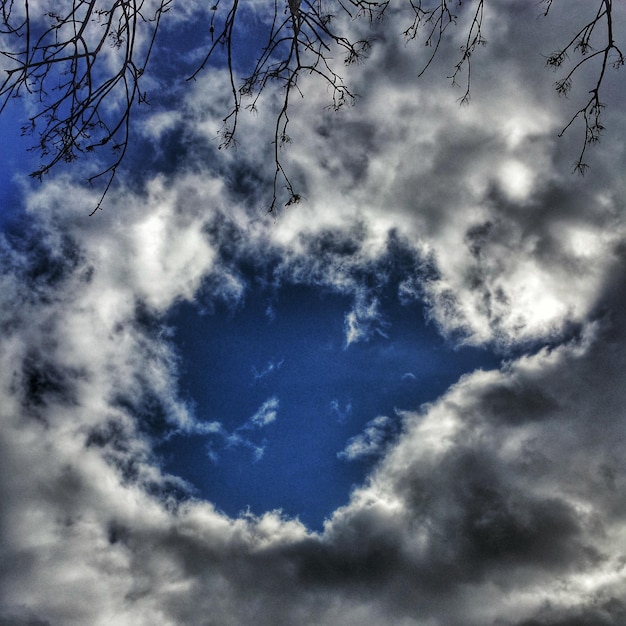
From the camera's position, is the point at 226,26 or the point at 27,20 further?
the point at 226,26

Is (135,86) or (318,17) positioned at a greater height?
(318,17)

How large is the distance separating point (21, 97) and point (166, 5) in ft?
6.64

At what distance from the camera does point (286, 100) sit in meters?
5.81

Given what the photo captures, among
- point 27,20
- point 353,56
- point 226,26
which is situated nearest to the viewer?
point 27,20

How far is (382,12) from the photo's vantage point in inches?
235

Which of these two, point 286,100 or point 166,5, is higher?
point 166,5

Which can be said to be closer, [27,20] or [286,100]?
[27,20]

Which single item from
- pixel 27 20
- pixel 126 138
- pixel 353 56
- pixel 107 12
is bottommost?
pixel 126 138

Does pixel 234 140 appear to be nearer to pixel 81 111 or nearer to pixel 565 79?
pixel 81 111

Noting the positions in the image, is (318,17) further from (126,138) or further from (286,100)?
(126,138)

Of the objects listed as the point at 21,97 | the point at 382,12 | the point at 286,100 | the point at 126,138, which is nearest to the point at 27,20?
the point at 21,97

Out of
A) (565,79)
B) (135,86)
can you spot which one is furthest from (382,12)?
(135,86)

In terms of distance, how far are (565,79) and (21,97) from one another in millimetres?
6483

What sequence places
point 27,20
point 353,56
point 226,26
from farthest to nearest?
point 353,56 → point 226,26 → point 27,20
